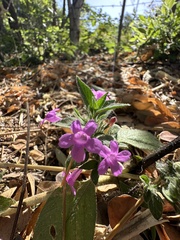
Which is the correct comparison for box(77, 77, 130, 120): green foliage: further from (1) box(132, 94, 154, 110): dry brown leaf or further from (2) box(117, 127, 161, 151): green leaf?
(1) box(132, 94, 154, 110): dry brown leaf

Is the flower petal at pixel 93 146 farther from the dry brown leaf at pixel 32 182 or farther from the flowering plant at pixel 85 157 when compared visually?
the dry brown leaf at pixel 32 182

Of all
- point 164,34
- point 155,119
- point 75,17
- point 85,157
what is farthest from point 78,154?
point 75,17

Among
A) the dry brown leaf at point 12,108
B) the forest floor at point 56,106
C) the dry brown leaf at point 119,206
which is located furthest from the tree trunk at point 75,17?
the dry brown leaf at point 119,206

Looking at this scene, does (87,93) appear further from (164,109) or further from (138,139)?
(164,109)

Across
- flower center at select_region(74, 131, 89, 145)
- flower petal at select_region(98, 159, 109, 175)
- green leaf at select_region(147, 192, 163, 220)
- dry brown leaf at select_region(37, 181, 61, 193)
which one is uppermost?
flower center at select_region(74, 131, 89, 145)

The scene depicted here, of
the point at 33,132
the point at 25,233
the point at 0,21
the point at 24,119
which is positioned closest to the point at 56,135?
the point at 33,132

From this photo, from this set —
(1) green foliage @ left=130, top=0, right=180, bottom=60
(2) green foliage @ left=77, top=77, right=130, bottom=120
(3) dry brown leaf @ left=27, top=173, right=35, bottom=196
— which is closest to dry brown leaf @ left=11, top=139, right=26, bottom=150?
(3) dry brown leaf @ left=27, top=173, right=35, bottom=196

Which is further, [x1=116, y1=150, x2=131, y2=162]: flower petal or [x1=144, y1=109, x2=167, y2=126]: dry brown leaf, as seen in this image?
[x1=144, y1=109, x2=167, y2=126]: dry brown leaf
